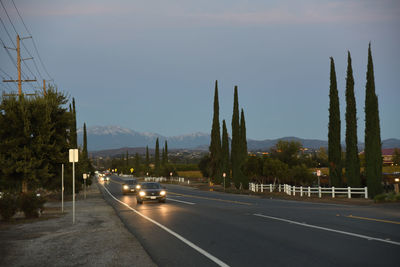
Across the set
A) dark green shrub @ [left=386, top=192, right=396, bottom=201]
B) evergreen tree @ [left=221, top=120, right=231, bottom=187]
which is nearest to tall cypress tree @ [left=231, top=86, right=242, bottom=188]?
evergreen tree @ [left=221, top=120, right=231, bottom=187]

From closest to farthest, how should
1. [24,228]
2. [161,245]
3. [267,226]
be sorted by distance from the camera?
[161,245], [267,226], [24,228]

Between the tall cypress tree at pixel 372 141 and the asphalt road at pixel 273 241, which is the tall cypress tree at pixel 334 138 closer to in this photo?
the tall cypress tree at pixel 372 141

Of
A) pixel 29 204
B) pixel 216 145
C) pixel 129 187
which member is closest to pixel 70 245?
pixel 29 204

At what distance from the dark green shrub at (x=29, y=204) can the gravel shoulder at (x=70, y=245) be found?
2255mm

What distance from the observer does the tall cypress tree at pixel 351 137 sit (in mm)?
35469

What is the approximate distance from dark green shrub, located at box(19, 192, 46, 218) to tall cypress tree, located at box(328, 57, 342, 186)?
84.0ft

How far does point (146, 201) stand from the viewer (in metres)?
32.0

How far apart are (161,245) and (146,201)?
2112 cm

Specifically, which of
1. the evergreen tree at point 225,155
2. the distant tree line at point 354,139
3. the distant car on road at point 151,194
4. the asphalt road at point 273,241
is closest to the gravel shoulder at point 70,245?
the asphalt road at point 273,241

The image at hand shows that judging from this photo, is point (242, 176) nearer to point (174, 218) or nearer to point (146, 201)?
point (146, 201)

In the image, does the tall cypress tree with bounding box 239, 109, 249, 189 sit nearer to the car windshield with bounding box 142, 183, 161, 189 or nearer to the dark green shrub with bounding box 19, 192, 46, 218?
Result: the car windshield with bounding box 142, 183, 161, 189

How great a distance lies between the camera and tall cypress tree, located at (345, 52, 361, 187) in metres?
35.5

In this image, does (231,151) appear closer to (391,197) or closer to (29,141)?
(391,197)

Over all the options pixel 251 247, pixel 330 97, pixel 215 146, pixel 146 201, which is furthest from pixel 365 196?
pixel 215 146
